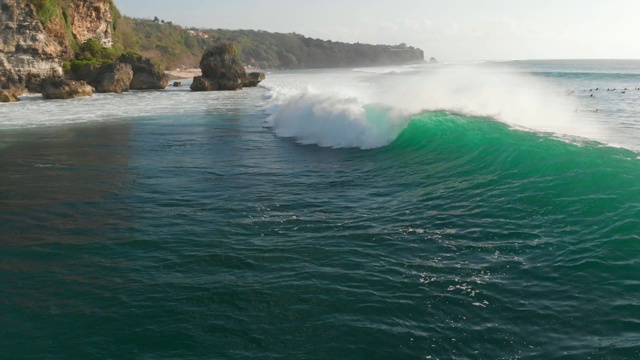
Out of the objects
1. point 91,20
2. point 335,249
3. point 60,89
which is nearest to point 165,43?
point 91,20

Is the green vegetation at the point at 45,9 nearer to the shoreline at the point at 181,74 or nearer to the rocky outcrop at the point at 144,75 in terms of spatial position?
the rocky outcrop at the point at 144,75

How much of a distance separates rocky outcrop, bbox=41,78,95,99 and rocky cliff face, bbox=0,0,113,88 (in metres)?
5.41

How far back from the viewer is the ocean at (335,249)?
5.75 metres

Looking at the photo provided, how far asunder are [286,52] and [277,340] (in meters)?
184

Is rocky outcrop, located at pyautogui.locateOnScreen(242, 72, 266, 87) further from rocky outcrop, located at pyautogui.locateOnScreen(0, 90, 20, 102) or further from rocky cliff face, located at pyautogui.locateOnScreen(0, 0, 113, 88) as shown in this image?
rocky outcrop, located at pyautogui.locateOnScreen(0, 90, 20, 102)

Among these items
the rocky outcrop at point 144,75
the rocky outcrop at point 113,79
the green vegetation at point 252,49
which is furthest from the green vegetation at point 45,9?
the green vegetation at point 252,49

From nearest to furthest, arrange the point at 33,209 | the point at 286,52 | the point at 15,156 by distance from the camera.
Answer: the point at 33,209 < the point at 15,156 < the point at 286,52

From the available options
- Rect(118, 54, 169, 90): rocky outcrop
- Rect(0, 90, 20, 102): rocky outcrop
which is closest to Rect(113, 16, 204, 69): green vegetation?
Rect(118, 54, 169, 90): rocky outcrop

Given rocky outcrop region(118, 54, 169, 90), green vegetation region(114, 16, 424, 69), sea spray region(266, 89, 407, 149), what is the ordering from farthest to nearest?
1. green vegetation region(114, 16, 424, 69)
2. rocky outcrop region(118, 54, 169, 90)
3. sea spray region(266, 89, 407, 149)

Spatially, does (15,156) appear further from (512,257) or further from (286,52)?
(286,52)

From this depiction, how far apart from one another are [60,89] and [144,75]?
50.8 feet

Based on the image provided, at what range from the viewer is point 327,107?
2138cm

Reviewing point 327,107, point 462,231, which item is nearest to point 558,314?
point 462,231

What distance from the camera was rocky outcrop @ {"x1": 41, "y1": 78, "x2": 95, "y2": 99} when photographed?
129 feet
